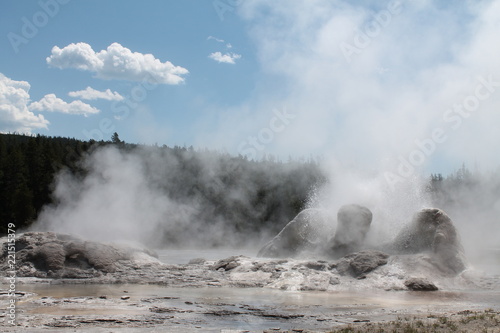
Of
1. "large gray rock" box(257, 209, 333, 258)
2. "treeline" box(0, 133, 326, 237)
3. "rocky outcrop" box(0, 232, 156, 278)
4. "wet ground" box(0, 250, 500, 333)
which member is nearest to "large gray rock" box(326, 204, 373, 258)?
"large gray rock" box(257, 209, 333, 258)

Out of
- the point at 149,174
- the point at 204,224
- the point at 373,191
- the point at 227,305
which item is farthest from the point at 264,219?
the point at 227,305

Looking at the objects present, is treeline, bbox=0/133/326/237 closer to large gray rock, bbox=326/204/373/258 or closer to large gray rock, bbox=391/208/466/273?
A: large gray rock, bbox=326/204/373/258

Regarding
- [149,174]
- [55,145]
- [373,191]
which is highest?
[55,145]

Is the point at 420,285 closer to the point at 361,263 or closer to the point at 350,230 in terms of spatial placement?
the point at 361,263

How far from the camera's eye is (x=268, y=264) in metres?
17.7

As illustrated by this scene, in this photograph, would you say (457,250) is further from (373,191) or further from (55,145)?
(55,145)

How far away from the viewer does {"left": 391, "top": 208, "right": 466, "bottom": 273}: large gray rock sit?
57.1 ft

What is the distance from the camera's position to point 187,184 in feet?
142

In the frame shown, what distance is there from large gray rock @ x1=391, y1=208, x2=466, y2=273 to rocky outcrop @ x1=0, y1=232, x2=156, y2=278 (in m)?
9.93

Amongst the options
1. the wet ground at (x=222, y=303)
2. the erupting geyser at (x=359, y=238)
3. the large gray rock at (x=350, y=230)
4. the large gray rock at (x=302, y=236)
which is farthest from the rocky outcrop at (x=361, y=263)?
the large gray rock at (x=302, y=236)

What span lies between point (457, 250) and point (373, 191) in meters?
6.04

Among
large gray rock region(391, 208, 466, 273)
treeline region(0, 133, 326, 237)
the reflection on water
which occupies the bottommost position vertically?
the reflection on water

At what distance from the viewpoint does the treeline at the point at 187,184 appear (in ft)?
136

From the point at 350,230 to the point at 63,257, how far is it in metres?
11.1
